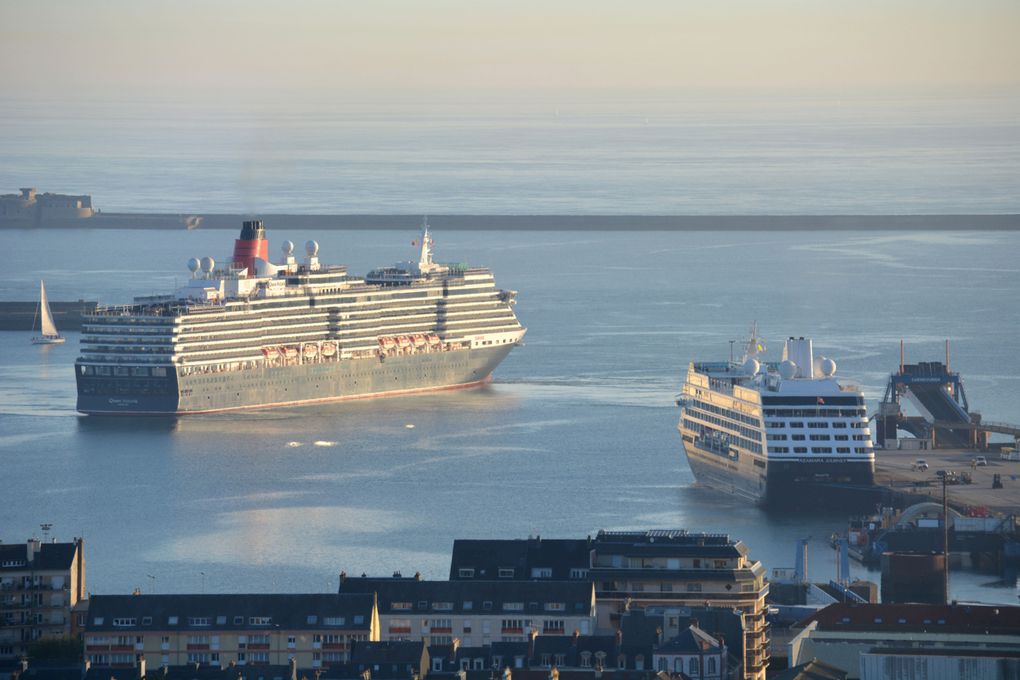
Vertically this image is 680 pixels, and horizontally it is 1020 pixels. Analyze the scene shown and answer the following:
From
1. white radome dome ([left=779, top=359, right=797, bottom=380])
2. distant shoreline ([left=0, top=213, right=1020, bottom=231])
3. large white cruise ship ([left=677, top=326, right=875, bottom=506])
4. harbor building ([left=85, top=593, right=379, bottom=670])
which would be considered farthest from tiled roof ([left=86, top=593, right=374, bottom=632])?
distant shoreline ([left=0, top=213, right=1020, bottom=231])

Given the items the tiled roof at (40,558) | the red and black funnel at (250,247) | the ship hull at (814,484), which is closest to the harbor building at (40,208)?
the red and black funnel at (250,247)

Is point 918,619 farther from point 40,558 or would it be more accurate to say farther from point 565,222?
point 565,222

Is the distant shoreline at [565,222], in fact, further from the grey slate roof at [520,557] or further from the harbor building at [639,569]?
the harbor building at [639,569]

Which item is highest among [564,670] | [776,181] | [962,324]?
[776,181]

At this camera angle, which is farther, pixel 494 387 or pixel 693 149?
pixel 693 149

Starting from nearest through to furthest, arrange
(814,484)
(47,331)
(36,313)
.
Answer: (814,484)
(47,331)
(36,313)

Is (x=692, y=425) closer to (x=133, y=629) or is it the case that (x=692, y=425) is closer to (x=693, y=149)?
(x=133, y=629)

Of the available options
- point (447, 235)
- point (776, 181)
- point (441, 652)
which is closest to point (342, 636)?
point (441, 652)

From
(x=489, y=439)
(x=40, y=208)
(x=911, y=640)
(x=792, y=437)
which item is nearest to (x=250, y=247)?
(x=489, y=439)
